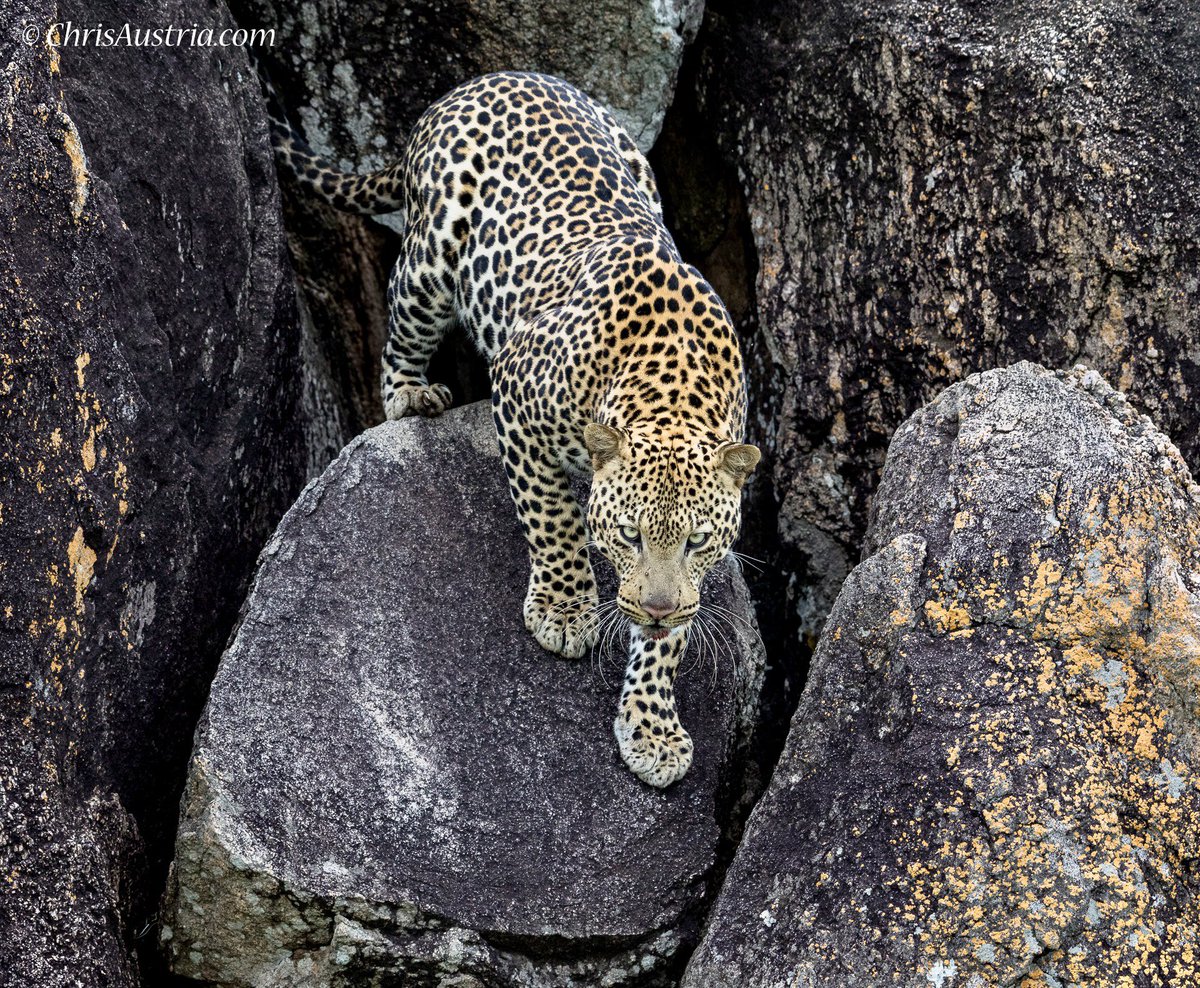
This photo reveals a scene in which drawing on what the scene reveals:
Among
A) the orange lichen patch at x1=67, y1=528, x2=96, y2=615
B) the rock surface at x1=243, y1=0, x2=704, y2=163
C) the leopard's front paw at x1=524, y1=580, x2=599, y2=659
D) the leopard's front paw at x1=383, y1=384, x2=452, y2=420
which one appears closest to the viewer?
the orange lichen patch at x1=67, y1=528, x2=96, y2=615

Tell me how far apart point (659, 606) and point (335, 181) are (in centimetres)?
416

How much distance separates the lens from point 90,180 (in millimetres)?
6992

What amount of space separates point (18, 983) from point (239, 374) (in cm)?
378

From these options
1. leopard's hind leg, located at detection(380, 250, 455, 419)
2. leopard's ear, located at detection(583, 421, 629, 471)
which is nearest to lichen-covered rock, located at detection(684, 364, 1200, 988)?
leopard's ear, located at detection(583, 421, 629, 471)

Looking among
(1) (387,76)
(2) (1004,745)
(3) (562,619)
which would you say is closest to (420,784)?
(3) (562,619)

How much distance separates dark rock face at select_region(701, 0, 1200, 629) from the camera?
834cm

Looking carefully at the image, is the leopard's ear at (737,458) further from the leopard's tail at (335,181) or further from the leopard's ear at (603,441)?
the leopard's tail at (335,181)

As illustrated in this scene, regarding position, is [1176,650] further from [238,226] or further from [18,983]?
[238,226]

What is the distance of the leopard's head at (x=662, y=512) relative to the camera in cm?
683

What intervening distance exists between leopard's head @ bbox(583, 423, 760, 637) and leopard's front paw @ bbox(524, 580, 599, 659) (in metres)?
0.68

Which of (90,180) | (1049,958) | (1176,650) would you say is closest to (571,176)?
(90,180)

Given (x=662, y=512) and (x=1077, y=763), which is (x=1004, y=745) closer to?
(x=1077, y=763)

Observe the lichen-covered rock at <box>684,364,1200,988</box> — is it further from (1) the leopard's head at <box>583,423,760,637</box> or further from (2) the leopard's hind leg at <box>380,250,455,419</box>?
(2) the leopard's hind leg at <box>380,250,455,419</box>

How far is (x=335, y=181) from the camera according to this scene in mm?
9531
